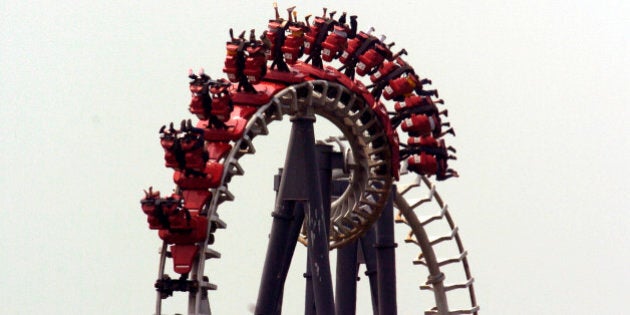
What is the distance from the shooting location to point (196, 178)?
25.6m

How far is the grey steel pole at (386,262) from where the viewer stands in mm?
30500

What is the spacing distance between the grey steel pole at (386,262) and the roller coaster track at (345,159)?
0.56 m

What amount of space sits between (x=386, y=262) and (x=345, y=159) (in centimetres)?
197

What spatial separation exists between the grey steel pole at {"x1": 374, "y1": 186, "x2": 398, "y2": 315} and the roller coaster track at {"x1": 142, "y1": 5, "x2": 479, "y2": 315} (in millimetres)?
559

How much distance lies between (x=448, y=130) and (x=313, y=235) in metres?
3.38

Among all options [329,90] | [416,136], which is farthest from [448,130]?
[329,90]

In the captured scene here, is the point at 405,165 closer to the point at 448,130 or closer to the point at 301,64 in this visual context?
the point at 448,130

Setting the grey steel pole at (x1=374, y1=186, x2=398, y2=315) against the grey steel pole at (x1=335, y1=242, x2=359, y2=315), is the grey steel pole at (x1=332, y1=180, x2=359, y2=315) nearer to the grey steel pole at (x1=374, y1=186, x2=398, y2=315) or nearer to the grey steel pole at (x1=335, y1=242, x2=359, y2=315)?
the grey steel pole at (x1=335, y1=242, x2=359, y2=315)

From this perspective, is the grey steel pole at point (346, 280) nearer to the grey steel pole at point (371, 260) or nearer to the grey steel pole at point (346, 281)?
the grey steel pole at point (346, 281)

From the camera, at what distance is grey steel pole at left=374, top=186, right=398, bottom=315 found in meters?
30.5

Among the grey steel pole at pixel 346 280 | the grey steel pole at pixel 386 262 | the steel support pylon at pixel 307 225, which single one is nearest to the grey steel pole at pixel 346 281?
the grey steel pole at pixel 346 280

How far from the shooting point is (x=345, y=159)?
1158 inches

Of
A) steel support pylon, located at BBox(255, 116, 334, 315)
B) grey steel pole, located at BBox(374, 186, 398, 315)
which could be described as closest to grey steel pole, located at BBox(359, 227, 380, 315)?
grey steel pole, located at BBox(374, 186, 398, 315)

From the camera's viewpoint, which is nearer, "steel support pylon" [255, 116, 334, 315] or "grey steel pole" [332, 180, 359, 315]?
"steel support pylon" [255, 116, 334, 315]
